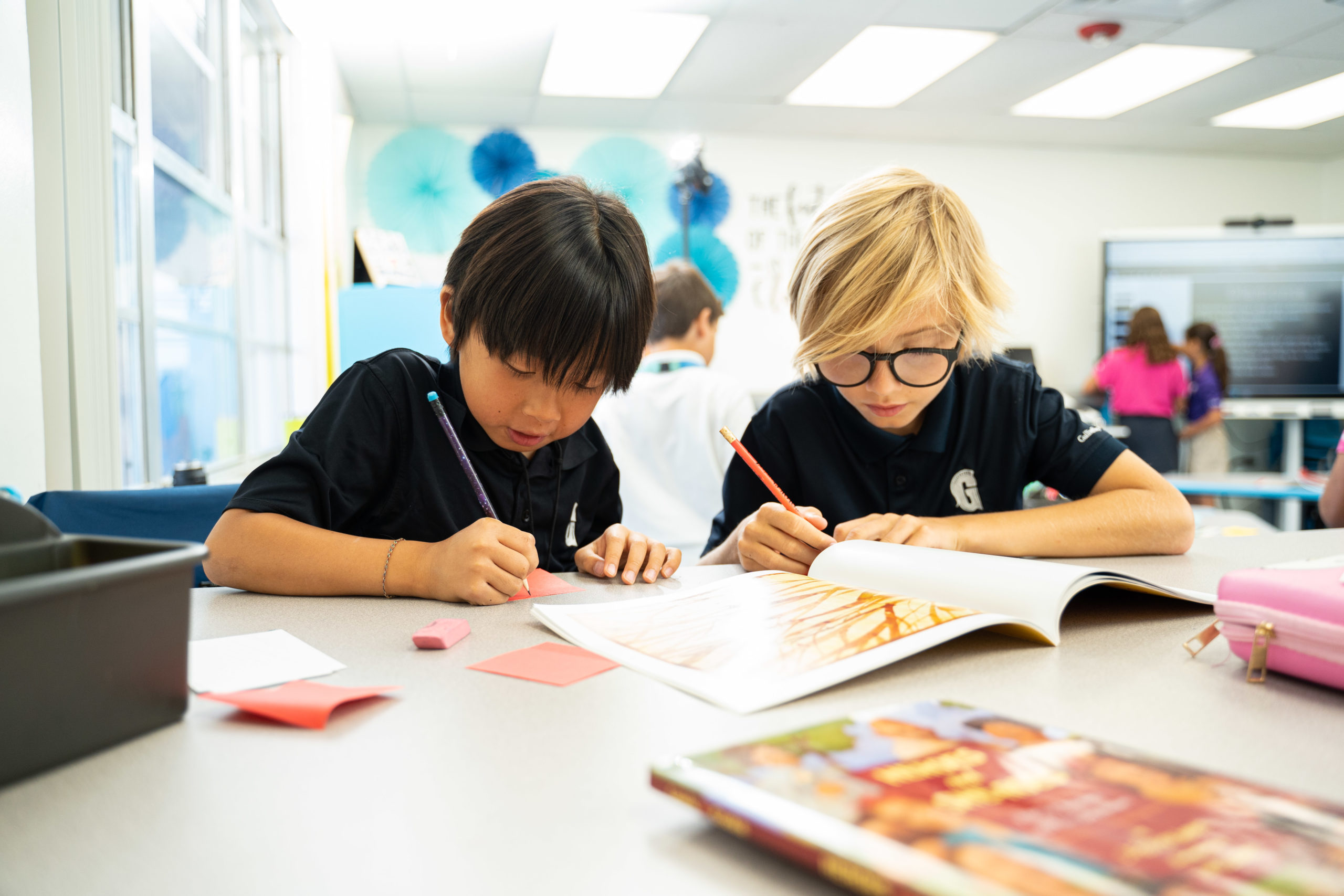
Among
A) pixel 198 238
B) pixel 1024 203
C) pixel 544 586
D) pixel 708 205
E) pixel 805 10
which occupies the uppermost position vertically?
pixel 805 10

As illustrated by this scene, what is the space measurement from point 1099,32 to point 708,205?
2.28m

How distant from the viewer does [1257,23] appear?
147 inches

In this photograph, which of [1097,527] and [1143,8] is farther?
[1143,8]

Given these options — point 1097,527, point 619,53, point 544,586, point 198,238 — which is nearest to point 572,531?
point 544,586

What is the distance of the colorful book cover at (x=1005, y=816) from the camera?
0.89 feet

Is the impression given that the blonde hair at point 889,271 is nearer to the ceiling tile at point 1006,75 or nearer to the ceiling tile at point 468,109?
the ceiling tile at point 1006,75

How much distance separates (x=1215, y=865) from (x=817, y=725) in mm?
167

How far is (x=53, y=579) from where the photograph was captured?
380 millimetres

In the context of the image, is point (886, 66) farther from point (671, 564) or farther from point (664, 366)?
point (671, 564)

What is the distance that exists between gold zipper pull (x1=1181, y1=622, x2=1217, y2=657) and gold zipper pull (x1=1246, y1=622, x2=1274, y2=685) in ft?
0.12

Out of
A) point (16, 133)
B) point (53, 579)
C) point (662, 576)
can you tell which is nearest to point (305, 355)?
point (16, 133)

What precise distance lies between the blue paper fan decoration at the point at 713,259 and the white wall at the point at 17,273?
4364mm

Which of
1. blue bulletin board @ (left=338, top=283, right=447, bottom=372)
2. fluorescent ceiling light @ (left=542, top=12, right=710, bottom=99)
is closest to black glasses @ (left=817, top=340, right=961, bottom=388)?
A: blue bulletin board @ (left=338, top=283, right=447, bottom=372)

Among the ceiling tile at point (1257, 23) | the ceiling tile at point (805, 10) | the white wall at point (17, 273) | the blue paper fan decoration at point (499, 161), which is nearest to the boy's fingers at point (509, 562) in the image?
the white wall at point (17, 273)
